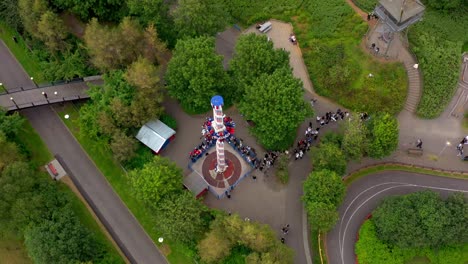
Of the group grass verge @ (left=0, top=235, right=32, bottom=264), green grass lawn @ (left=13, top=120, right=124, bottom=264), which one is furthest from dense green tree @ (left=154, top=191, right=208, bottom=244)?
grass verge @ (left=0, top=235, right=32, bottom=264)

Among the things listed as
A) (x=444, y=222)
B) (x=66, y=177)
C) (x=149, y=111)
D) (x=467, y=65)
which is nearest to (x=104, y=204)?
(x=66, y=177)

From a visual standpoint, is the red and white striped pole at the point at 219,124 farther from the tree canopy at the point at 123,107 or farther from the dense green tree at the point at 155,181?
the tree canopy at the point at 123,107

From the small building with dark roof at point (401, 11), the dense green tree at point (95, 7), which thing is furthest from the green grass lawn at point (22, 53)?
the small building with dark roof at point (401, 11)

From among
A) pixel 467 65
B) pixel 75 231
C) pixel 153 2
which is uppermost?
pixel 467 65

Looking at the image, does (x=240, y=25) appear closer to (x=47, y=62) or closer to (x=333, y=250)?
(x=47, y=62)

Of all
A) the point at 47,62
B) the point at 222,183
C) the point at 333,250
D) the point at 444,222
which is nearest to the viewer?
the point at 444,222

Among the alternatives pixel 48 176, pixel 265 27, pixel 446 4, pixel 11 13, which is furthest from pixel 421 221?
pixel 11 13

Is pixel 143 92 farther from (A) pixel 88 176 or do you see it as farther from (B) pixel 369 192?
(B) pixel 369 192
